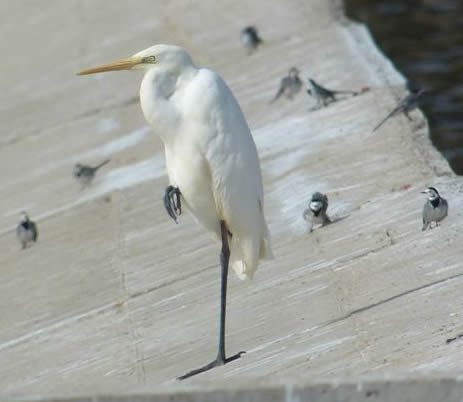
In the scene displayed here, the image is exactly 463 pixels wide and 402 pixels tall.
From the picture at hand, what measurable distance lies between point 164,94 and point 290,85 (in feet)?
21.6

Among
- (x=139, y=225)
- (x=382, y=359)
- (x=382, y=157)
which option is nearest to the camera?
(x=382, y=359)

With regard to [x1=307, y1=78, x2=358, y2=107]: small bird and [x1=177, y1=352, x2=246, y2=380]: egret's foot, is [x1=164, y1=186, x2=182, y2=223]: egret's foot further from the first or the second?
[x1=307, y1=78, x2=358, y2=107]: small bird

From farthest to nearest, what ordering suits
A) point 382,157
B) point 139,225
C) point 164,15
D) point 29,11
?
1. point 29,11
2. point 164,15
3. point 139,225
4. point 382,157

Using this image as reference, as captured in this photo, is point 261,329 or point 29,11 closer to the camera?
point 261,329

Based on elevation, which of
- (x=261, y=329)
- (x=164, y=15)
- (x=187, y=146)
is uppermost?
(x=187, y=146)

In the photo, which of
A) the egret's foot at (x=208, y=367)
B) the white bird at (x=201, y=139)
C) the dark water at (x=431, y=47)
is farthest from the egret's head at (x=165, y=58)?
the dark water at (x=431, y=47)

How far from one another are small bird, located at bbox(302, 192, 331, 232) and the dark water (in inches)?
331

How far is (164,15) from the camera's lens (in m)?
21.8

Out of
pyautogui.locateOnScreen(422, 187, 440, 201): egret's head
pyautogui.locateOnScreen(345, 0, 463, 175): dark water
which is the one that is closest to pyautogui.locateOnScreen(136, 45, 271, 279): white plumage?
pyautogui.locateOnScreen(422, 187, 440, 201): egret's head

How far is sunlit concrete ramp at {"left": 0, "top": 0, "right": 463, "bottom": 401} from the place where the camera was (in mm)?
9531

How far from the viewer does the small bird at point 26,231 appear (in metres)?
14.6

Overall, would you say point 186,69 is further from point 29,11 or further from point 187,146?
point 29,11

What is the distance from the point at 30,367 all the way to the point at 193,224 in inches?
102

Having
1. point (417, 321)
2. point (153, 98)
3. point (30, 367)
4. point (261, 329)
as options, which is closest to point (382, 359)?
point (417, 321)
